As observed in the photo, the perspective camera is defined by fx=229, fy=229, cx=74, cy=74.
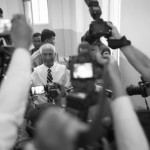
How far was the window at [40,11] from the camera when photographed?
17.1 feet

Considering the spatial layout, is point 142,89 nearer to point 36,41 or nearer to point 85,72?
point 85,72

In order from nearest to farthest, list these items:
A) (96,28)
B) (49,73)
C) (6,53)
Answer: (6,53) → (96,28) → (49,73)

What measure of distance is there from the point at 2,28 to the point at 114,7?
2347 mm

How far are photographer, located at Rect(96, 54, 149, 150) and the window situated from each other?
4.88 metres

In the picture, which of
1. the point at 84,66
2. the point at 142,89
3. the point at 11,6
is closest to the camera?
the point at 84,66

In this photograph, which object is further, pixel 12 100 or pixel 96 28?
pixel 96 28

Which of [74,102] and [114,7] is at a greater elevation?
[114,7]

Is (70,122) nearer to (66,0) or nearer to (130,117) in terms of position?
(130,117)

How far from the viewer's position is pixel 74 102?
1.63 ft

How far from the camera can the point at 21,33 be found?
596 millimetres

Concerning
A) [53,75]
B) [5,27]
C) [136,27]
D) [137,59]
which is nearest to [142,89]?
[137,59]

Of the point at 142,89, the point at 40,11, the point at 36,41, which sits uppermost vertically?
the point at 40,11

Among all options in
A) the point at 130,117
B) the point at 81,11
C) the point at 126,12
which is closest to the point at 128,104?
the point at 130,117

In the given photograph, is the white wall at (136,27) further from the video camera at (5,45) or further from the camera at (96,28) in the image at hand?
the video camera at (5,45)
